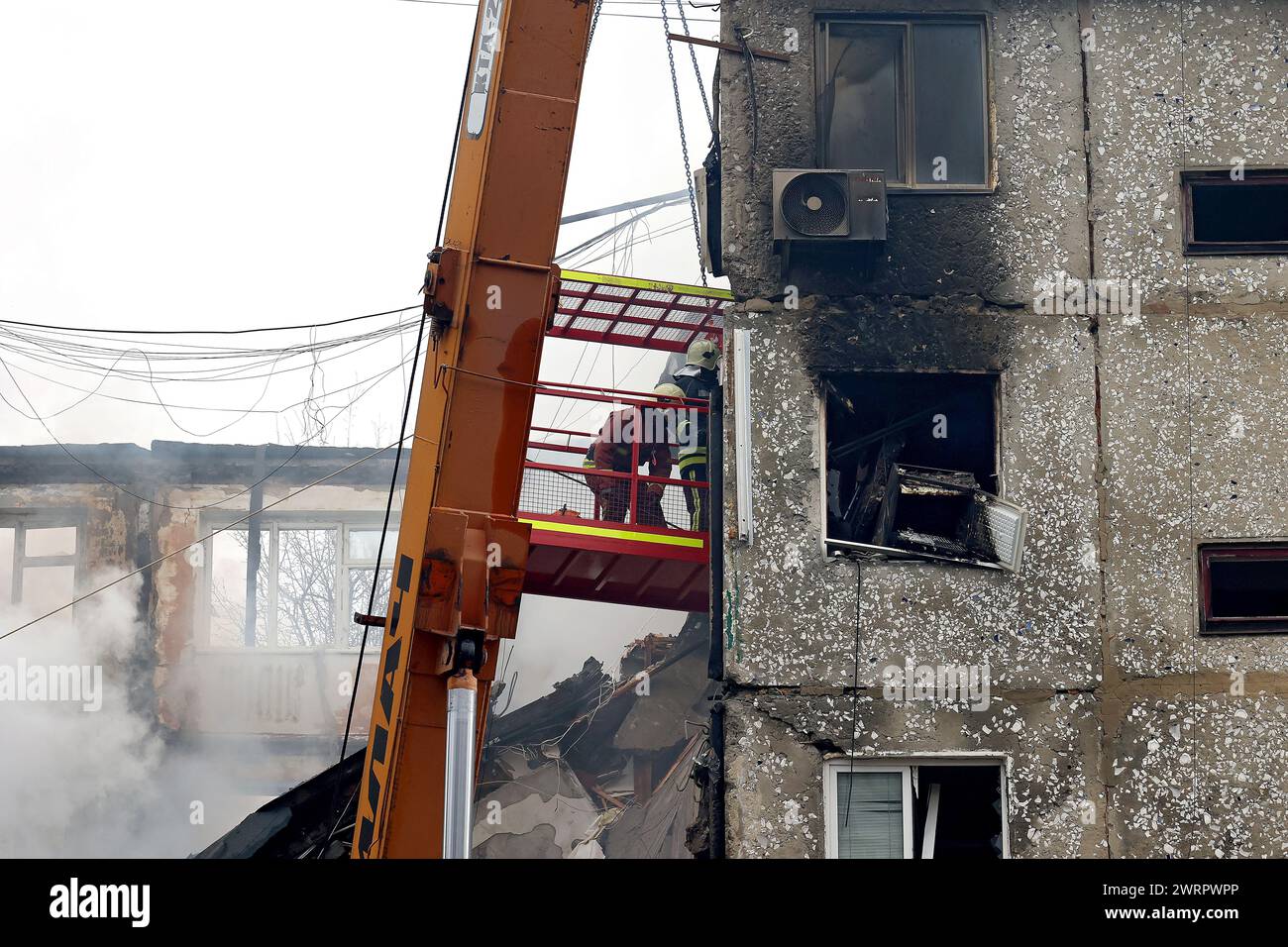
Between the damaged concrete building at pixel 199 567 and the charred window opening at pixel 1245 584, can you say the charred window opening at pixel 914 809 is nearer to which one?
the charred window opening at pixel 1245 584

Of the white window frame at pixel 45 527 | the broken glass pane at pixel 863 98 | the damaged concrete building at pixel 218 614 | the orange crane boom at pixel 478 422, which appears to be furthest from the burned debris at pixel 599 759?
the orange crane boom at pixel 478 422

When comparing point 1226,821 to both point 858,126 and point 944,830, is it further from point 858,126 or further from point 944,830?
point 858,126

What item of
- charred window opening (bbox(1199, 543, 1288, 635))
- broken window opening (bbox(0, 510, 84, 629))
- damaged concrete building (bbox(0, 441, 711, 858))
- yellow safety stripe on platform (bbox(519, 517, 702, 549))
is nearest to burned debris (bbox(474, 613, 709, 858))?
damaged concrete building (bbox(0, 441, 711, 858))

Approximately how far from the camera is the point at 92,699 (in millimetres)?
17891

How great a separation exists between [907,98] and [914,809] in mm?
4600

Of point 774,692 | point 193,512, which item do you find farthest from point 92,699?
point 774,692

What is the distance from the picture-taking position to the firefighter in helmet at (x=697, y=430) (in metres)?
9.07

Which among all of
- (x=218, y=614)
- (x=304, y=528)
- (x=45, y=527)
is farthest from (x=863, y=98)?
(x=45, y=527)

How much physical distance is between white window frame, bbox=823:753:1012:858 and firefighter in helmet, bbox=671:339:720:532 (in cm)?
223

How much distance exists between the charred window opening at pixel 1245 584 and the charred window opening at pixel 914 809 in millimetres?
1746

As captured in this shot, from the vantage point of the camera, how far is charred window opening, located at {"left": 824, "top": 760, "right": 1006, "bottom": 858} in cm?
726

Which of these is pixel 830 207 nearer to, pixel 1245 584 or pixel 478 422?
pixel 478 422

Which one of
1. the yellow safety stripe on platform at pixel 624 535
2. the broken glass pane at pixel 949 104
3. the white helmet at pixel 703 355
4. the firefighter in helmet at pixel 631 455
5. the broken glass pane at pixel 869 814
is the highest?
the broken glass pane at pixel 949 104

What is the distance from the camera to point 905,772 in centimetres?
732
